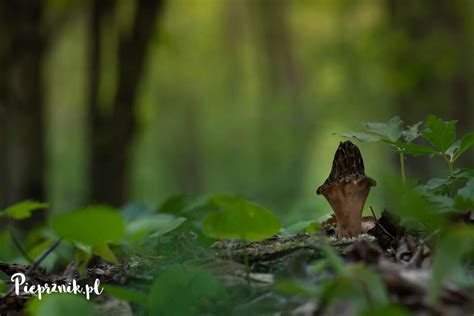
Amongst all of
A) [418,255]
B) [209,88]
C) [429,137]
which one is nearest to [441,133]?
[429,137]

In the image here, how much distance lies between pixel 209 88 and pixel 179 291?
24.5 meters

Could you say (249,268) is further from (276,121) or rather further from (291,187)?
(276,121)

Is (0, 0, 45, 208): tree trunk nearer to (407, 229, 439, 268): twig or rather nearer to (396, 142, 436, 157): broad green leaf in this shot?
(396, 142, 436, 157): broad green leaf

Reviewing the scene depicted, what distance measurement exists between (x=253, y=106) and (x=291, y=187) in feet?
28.0

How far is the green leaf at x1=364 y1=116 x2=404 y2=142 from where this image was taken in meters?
1.67

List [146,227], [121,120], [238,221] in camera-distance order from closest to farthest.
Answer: [238,221], [146,227], [121,120]

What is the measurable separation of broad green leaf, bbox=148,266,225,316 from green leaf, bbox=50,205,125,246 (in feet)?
0.94

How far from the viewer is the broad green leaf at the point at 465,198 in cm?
149

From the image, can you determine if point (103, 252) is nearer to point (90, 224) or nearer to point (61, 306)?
point (90, 224)

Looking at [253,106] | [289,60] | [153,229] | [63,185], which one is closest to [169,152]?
[253,106]

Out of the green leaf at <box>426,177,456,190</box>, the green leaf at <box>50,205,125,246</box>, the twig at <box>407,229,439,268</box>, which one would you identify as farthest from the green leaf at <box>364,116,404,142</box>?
the green leaf at <box>50,205,125,246</box>

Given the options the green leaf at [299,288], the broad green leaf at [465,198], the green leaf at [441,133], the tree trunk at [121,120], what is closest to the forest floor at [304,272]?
the green leaf at [299,288]

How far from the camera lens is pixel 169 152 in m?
28.5

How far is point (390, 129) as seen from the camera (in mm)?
1686
